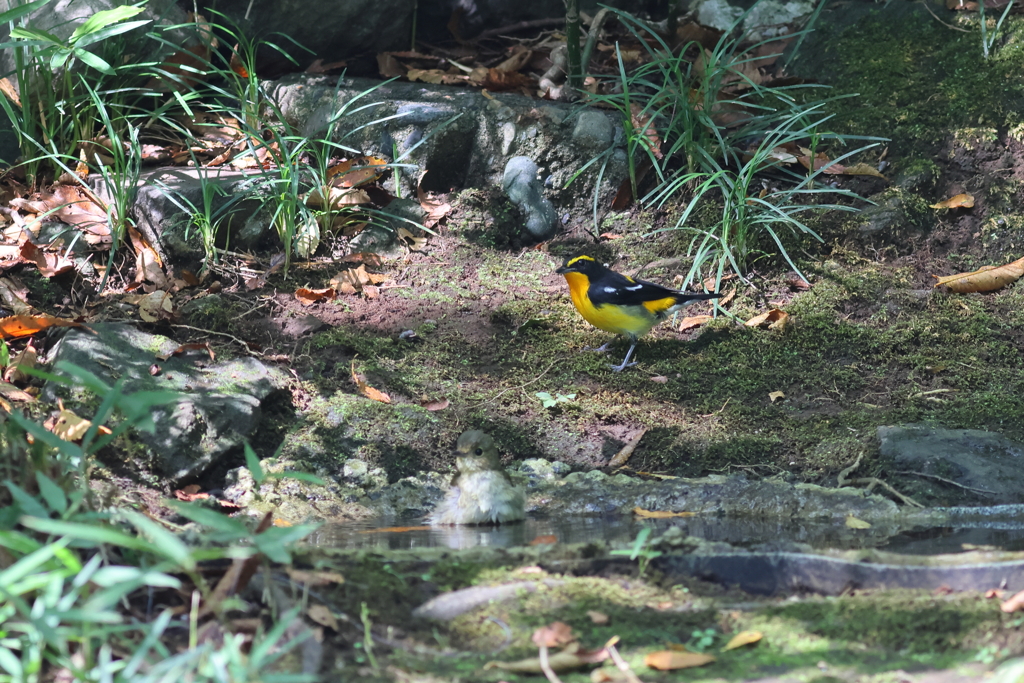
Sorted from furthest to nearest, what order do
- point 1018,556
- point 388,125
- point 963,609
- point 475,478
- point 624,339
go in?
point 388,125 → point 624,339 → point 475,478 → point 1018,556 → point 963,609

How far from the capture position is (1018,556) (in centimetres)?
247

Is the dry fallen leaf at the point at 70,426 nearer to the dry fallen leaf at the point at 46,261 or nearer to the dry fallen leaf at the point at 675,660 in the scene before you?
the dry fallen leaf at the point at 46,261

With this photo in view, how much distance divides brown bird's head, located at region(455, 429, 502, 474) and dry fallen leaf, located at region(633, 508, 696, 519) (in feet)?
2.04

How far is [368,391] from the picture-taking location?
4.62 m

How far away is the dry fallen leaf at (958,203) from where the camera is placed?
5859 mm

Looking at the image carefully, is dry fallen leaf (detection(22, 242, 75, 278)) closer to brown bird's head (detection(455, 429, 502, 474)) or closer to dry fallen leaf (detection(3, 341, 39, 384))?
dry fallen leaf (detection(3, 341, 39, 384))

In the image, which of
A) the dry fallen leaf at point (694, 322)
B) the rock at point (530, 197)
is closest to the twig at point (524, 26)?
the rock at point (530, 197)

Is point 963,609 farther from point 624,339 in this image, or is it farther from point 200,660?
point 624,339

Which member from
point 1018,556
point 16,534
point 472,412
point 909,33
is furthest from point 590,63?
point 16,534

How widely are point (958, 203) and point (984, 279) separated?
74 cm

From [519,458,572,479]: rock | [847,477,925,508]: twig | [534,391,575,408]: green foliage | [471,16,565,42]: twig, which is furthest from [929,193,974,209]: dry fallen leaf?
[471,16,565,42]: twig

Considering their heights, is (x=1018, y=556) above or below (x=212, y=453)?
above

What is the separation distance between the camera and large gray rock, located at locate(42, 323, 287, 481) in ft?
12.8

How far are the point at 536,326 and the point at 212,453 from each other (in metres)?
2.16
